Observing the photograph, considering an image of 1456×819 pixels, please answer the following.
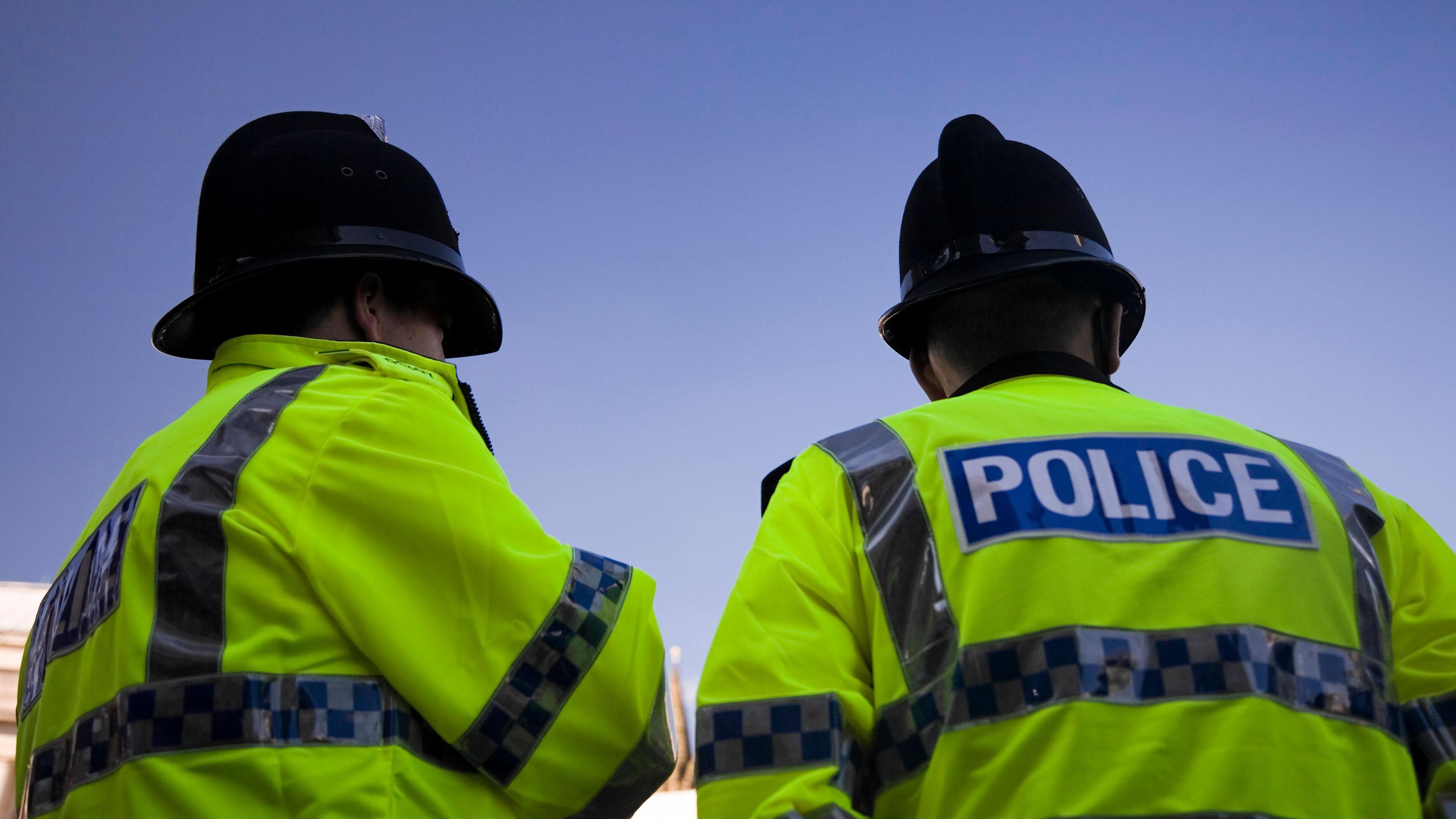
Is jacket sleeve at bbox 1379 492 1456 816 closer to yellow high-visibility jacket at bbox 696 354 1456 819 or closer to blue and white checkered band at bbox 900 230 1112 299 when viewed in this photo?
yellow high-visibility jacket at bbox 696 354 1456 819

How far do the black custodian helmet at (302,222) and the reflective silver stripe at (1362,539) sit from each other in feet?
5.97

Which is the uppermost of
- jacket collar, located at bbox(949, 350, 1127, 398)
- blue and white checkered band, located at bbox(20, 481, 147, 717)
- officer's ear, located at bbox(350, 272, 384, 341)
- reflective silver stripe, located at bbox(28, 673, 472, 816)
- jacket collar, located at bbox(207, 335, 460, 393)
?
officer's ear, located at bbox(350, 272, 384, 341)

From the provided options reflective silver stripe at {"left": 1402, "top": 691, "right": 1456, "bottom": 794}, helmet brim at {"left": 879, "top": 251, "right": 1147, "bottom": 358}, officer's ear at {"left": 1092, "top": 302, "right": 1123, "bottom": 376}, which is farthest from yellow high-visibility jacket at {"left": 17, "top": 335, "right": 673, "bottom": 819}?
reflective silver stripe at {"left": 1402, "top": 691, "right": 1456, "bottom": 794}

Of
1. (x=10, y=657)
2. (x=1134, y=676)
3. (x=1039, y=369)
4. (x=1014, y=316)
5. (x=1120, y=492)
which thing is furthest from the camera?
(x=10, y=657)

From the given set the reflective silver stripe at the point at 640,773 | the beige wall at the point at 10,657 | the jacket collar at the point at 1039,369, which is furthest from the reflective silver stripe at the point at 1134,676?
the beige wall at the point at 10,657

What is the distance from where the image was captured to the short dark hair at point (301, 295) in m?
2.60

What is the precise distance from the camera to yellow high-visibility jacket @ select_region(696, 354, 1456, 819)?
5.77ft

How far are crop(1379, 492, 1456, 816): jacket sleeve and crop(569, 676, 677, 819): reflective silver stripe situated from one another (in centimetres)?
123

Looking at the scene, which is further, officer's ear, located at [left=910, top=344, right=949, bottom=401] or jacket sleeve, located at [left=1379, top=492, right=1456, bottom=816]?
officer's ear, located at [left=910, top=344, right=949, bottom=401]

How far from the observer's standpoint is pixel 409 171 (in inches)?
114

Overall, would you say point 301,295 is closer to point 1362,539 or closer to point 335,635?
point 335,635

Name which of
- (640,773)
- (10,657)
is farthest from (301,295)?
(10,657)

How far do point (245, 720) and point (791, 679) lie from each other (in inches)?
32.8

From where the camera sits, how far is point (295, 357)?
2434 millimetres
